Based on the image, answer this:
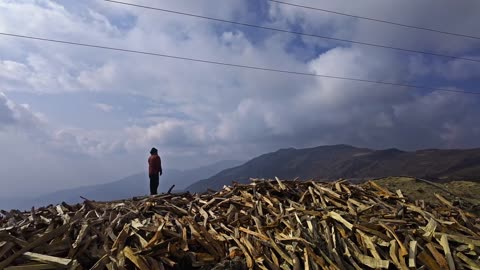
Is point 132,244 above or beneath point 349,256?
above

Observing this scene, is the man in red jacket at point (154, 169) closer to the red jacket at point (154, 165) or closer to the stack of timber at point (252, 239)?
the red jacket at point (154, 165)

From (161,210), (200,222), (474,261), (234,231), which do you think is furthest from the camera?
(161,210)

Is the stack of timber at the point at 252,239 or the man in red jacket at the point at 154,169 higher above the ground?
the man in red jacket at the point at 154,169

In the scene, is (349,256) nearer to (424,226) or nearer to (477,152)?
(424,226)

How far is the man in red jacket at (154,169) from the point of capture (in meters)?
14.2

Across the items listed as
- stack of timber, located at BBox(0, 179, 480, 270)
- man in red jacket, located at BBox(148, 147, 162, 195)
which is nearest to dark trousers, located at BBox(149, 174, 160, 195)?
man in red jacket, located at BBox(148, 147, 162, 195)

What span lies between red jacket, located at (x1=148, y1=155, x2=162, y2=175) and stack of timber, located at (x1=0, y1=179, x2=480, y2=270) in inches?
196

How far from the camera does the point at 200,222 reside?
8312 millimetres

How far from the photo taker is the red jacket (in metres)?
14.2

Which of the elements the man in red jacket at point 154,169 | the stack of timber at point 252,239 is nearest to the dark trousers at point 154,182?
the man in red jacket at point 154,169

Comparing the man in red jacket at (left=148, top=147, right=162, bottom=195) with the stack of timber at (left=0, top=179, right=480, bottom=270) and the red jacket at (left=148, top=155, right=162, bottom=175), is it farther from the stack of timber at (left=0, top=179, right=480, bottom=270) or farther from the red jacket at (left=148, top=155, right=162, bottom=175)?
the stack of timber at (left=0, top=179, right=480, bottom=270)

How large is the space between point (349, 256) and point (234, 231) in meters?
2.34

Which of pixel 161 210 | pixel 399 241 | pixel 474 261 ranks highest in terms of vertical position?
pixel 161 210

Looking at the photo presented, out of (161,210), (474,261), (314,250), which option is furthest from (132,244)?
(474,261)
